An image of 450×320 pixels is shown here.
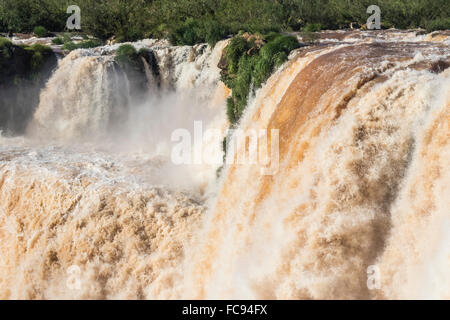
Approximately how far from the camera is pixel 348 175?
233 inches

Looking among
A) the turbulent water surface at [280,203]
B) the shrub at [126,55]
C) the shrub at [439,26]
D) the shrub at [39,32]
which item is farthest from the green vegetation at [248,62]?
the shrub at [39,32]

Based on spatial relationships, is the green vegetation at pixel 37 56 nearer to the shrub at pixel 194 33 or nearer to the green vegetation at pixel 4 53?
the green vegetation at pixel 4 53

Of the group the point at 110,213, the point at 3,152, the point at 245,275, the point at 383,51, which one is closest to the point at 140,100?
the point at 3,152

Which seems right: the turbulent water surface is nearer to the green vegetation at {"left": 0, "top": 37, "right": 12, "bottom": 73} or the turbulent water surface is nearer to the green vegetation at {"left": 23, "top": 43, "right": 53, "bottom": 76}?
the green vegetation at {"left": 23, "top": 43, "right": 53, "bottom": 76}

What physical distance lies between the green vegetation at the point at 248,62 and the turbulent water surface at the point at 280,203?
460 mm

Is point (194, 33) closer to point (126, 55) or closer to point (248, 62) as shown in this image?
point (126, 55)

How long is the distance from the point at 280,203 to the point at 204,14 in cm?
1975

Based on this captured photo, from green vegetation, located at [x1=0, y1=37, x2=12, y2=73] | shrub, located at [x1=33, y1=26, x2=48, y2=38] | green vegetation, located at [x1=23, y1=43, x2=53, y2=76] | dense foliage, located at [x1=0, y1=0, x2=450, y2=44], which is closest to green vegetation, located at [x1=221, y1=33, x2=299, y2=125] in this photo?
green vegetation, located at [x1=23, y1=43, x2=53, y2=76]

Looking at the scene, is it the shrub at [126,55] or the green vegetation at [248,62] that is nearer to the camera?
the green vegetation at [248,62]

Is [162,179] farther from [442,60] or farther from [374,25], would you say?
[374,25]

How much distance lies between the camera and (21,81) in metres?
14.7

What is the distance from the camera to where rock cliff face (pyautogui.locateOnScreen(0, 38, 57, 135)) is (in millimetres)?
14555

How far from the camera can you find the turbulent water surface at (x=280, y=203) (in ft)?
18.3
